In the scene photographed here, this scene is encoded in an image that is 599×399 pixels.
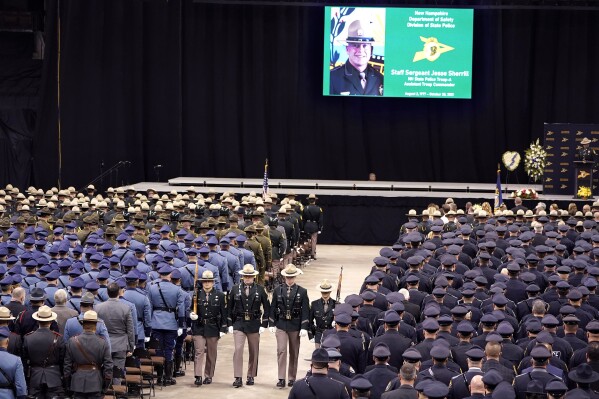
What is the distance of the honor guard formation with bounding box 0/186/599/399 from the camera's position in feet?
38.3

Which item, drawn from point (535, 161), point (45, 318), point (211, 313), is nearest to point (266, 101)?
point (535, 161)

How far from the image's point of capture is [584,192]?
32.1 meters

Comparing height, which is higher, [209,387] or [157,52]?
[157,52]

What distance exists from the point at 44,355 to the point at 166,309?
3.05 m

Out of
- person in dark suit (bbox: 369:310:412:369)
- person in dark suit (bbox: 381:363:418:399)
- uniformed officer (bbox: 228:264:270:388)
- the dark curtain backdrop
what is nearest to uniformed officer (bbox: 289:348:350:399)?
person in dark suit (bbox: 381:363:418:399)

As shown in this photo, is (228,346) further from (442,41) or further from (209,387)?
(442,41)

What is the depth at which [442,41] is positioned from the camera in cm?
3606

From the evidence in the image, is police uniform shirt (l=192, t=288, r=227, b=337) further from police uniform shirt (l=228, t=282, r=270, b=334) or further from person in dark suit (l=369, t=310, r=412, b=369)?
person in dark suit (l=369, t=310, r=412, b=369)

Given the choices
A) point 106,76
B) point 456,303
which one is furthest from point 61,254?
point 106,76

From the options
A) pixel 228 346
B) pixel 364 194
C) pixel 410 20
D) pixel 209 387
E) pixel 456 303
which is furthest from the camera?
pixel 410 20

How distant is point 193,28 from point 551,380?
28.6 m

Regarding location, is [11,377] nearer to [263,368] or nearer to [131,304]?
[131,304]

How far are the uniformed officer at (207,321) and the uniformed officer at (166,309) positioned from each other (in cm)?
31

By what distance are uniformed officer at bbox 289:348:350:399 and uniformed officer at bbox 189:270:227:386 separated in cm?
646
